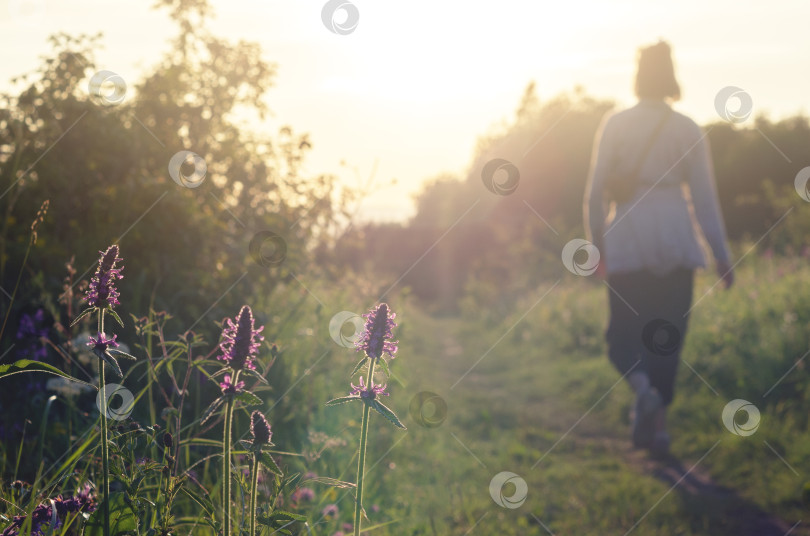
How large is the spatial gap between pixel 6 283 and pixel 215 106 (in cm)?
194

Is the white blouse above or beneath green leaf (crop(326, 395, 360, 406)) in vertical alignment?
above

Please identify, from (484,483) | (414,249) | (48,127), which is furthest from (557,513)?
(414,249)

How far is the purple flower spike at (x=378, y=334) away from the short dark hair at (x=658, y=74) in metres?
4.42

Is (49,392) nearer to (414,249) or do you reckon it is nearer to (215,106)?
(215,106)

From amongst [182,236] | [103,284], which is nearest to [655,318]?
[182,236]

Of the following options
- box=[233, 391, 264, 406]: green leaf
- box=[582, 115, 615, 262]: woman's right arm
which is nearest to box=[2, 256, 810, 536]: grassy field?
box=[233, 391, 264, 406]: green leaf

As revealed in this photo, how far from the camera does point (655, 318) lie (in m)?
4.88

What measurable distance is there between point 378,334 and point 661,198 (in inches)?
159

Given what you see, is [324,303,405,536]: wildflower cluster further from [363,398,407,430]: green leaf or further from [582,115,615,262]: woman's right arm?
[582,115,615,262]: woman's right arm

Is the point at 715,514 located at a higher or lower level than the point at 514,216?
lower

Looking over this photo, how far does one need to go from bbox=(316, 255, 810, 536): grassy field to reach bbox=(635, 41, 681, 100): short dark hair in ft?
7.81

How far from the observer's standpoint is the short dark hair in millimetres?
5148

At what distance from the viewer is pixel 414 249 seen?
92.8ft

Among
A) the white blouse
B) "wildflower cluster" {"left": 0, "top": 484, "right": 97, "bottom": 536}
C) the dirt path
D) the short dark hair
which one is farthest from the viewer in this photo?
the short dark hair
